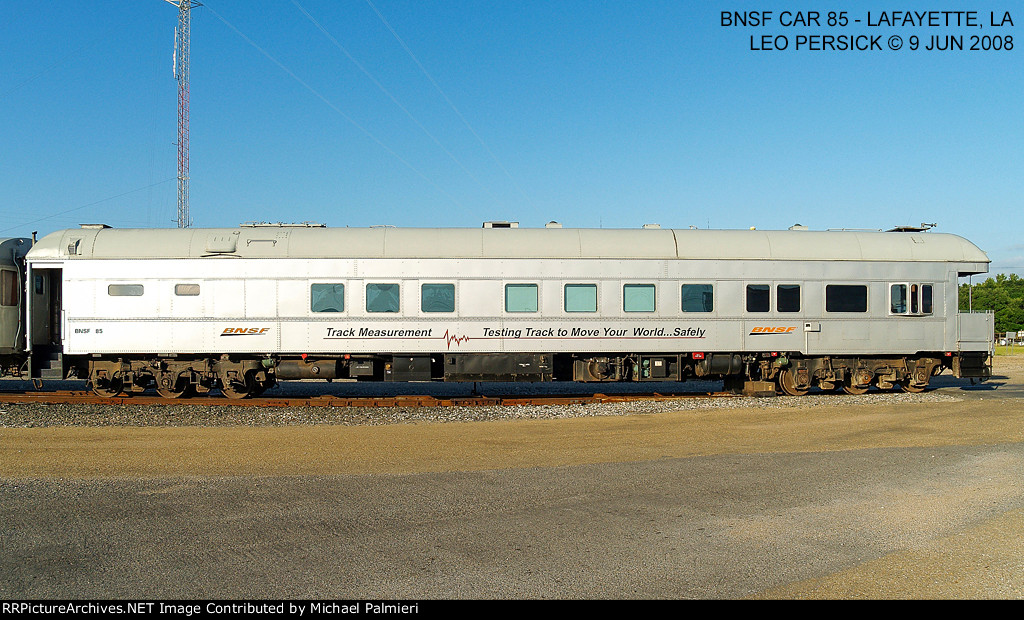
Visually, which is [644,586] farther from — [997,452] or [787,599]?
[997,452]

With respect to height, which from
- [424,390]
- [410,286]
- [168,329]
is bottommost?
[424,390]

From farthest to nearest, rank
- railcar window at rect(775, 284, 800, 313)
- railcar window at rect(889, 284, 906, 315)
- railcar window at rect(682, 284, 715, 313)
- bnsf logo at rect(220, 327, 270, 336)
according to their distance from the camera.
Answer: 1. railcar window at rect(889, 284, 906, 315)
2. railcar window at rect(775, 284, 800, 313)
3. railcar window at rect(682, 284, 715, 313)
4. bnsf logo at rect(220, 327, 270, 336)

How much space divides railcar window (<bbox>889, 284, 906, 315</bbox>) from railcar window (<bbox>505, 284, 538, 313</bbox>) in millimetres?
9275

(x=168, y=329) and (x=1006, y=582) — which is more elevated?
(x=168, y=329)

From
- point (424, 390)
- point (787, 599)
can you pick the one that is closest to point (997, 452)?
point (787, 599)

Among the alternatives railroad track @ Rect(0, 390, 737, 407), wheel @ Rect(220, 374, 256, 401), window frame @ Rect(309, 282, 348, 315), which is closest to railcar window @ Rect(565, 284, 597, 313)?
railroad track @ Rect(0, 390, 737, 407)

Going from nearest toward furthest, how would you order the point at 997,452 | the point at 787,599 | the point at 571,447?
the point at 787,599 → the point at 997,452 → the point at 571,447

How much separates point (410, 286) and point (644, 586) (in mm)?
11360

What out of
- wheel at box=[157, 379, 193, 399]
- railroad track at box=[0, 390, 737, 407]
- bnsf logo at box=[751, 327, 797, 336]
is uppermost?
bnsf logo at box=[751, 327, 797, 336]

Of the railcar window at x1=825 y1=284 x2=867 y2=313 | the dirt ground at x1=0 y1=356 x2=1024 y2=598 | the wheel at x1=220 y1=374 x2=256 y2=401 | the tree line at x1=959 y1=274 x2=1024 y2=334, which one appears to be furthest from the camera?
the tree line at x1=959 y1=274 x2=1024 y2=334

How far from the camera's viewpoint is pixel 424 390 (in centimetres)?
1972

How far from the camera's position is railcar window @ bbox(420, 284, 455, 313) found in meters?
15.6

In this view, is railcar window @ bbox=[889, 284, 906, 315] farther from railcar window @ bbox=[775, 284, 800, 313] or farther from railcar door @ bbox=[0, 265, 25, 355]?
railcar door @ bbox=[0, 265, 25, 355]
